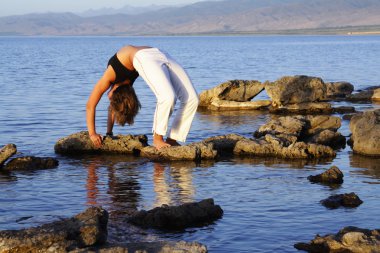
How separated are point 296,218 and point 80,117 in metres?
13.6

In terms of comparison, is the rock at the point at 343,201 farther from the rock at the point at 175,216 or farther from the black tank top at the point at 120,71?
the black tank top at the point at 120,71

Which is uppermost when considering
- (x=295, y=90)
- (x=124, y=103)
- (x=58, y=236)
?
(x=124, y=103)

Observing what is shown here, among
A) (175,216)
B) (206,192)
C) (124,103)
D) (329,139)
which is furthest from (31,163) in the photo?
(329,139)

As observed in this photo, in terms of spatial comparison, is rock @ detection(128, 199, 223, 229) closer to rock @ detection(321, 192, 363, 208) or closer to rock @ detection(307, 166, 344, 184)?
rock @ detection(321, 192, 363, 208)

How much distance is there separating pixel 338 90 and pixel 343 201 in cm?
1971

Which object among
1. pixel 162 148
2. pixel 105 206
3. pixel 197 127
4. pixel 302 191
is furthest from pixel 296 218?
pixel 197 127

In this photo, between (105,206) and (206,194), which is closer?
(105,206)

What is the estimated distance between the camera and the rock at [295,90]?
25047 mm

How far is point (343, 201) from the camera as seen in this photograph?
36.2ft

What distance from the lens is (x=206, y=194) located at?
38.9 feet

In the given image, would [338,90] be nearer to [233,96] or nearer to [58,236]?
[233,96]

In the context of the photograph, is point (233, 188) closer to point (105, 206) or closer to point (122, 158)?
point (105, 206)

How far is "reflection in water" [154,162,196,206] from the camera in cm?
1140

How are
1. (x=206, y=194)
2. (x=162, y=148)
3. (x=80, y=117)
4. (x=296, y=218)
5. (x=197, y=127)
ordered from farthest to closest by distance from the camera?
(x=80, y=117), (x=197, y=127), (x=162, y=148), (x=206, y=194), (x=296, y=218)
